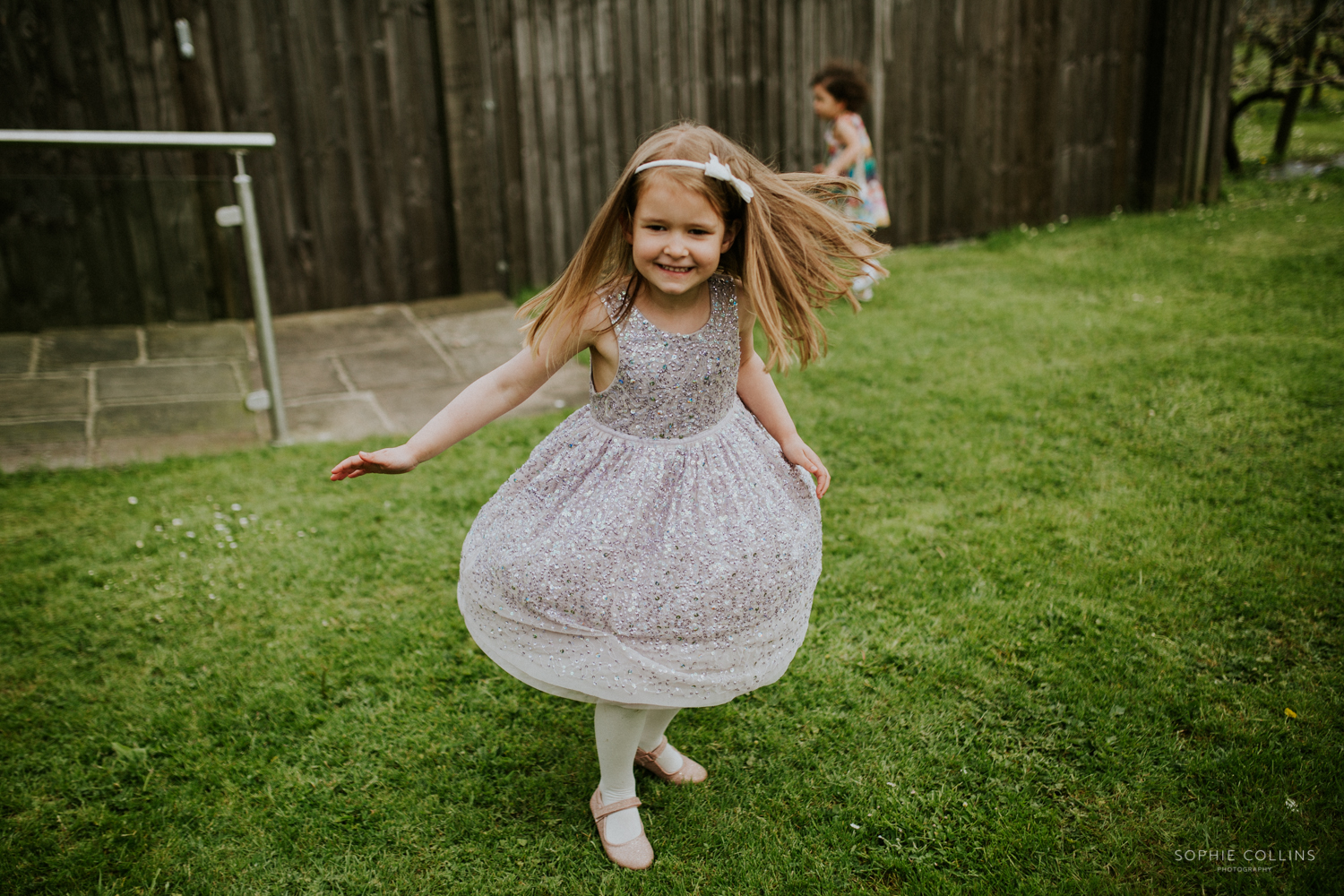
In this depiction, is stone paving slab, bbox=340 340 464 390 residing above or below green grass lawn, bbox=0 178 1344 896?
above

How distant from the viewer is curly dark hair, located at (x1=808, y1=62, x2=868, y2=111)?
600 cm

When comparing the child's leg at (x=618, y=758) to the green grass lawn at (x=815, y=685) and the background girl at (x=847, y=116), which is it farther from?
the background girl at (x=847, y=116)

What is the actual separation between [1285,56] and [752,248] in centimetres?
1023

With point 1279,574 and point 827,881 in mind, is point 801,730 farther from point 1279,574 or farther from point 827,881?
point 1279,574

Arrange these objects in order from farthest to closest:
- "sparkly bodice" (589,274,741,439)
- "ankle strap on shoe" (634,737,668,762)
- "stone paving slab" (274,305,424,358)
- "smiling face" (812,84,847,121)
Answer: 1. "smiling face" (812,84,847,121)
2. "stone paving slab" (274,305,424,358)
3. "ankle strap on shoe" (634,737,668,762)
4. "sparkly bodice" (589,274,741,439)

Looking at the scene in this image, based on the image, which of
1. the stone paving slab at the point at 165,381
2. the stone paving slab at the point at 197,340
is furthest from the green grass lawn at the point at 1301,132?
the stone paving slab at the point at 165,381

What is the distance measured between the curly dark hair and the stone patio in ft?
8.63

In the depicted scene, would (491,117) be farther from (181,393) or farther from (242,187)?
(181,393)

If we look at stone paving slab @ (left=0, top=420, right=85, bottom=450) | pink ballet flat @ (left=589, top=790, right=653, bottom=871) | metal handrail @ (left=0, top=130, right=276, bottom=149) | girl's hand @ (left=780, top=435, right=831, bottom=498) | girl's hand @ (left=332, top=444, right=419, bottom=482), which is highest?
metal handrail @ (left=0, top=130, right=276, bottom=149)

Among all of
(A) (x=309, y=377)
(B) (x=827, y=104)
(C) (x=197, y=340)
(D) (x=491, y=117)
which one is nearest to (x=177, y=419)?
(C) (x=197, y=340)

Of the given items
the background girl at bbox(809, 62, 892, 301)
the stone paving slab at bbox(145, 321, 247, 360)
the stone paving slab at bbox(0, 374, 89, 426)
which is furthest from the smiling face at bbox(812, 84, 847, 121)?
the stone paving slab at bbox(0, 374, 89, 426)

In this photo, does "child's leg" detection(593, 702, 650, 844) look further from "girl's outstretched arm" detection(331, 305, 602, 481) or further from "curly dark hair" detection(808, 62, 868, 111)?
"curly dark hair" detection(808, 62, 868, 111)

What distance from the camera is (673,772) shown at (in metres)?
2.26

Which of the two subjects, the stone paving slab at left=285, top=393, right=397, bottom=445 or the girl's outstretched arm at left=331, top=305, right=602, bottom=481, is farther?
the stone paving slab at left=285, top=393, right=397, bottom=445
